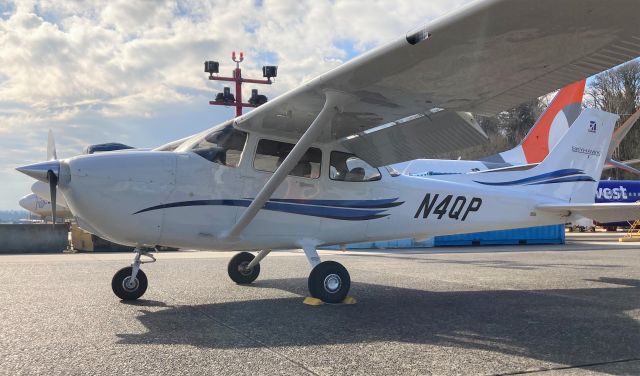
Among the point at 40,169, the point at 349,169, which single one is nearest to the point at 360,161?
the point at 349,169

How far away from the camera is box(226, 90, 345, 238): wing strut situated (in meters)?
5.84

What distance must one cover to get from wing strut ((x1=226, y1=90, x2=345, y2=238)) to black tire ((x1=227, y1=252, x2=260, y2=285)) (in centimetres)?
214

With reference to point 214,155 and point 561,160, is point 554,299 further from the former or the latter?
point 214,155

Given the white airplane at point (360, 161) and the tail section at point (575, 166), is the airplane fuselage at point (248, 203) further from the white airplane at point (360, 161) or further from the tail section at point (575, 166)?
the tail section at point (575, 166)

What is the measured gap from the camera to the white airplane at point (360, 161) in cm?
462

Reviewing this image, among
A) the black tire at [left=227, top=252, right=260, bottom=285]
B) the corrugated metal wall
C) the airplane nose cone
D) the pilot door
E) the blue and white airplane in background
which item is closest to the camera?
the airplane nose cone

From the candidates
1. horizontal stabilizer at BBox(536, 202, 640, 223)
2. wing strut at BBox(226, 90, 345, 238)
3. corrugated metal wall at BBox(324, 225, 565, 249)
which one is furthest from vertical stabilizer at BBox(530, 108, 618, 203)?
corrugated metal wall at BBox(324, 225, 565, 249)

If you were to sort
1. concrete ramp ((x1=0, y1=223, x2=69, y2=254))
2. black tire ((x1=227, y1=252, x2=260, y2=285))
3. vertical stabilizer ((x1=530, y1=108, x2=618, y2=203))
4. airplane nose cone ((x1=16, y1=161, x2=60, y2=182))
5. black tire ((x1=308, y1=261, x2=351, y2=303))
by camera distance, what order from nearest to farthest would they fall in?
airplane nose cone ((x1=16, y1=161, x2=60, y2=182))
black tire ((x1=308, y1=261, x2=351, y2=303))
black tire ((x1=227, y1=252, x2=260, y2=285))
vertical stabilizer ((x1=530, y1=108, x2=618, y2=203))
concrete ramp ((x1=0, y1=223, x2=69, y2=254))

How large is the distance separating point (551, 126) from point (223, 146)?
17381mm

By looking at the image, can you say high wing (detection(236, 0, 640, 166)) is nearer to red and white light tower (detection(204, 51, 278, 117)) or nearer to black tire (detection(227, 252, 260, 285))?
black tire (detection(227, 252, 260, 285))

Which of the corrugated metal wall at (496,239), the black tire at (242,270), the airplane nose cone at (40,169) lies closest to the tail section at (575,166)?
the black tire at (242,270)

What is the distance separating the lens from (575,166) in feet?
Answer: 29.5

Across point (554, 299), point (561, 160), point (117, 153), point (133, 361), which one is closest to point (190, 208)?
point (117, 153)

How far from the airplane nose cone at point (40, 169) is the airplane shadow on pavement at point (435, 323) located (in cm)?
191
